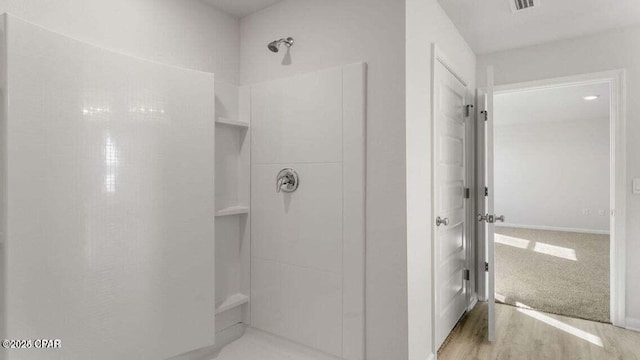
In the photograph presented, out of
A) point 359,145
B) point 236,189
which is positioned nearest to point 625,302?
point 359,145

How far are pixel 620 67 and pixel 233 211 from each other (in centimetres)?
329

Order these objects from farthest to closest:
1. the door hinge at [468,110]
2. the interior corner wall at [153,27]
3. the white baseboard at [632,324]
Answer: the door hinge at [468,110]
the white baseboard at [632,324]
the interior corner wall at [153,27]

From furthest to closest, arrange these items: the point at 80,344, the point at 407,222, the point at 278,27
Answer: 1. the point at 278,27
2. the point at 407,222
3. the point at 80,344

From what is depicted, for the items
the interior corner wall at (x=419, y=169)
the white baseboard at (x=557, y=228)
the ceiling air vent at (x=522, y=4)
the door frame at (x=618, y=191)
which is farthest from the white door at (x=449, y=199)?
the white baseboard at (x=557, y=228)

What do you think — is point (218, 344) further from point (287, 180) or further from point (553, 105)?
point (553, 105)

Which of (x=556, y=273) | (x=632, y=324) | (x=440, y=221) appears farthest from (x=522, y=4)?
(x=556, y=273)

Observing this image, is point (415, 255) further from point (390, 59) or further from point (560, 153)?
point (560, 153)

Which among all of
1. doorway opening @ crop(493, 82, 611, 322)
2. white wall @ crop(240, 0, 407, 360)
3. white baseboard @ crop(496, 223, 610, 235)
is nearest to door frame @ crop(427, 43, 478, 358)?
white wall @ crop(240, 0, 407, 360)

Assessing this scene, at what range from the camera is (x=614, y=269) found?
105 inches

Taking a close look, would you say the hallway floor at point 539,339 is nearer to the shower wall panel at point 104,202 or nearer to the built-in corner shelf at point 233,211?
the built-in corner shelf at point 233,211

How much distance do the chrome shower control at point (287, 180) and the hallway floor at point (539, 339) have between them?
1528 millimetres

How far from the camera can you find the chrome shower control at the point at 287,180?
6.84 ft

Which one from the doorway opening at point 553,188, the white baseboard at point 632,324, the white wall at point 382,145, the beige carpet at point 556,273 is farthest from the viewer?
the doorway opening at point 553,188

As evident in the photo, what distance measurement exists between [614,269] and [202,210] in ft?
10.7
